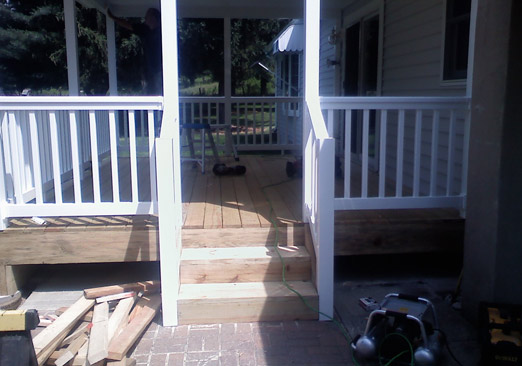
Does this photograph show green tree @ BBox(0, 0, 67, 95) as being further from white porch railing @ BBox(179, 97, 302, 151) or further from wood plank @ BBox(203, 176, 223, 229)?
wood plank @ BBox(203, 176, 223, 229)

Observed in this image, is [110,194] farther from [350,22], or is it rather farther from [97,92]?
[97,92]

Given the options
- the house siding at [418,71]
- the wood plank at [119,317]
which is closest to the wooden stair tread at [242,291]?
the wood plank at [119,317]

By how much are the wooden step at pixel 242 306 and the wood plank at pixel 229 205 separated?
0.62 meters

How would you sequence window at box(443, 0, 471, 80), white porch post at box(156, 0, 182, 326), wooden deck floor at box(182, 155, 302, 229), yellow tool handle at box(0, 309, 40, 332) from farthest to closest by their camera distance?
window at box(443, 0, 471, 80), wooden deck floor at box(182, 155, 302, 229), white porch post at box(156, 0, 182, 326), yellow tool handle at box(0, 309, 40, 332)

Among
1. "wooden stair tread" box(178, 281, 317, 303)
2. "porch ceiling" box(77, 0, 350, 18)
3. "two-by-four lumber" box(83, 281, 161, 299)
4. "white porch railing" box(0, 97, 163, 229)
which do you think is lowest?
"two-by-four lumber" box(83, 281, 161, 299)

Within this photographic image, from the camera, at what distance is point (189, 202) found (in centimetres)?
451

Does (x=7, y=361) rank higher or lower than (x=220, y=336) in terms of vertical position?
higher

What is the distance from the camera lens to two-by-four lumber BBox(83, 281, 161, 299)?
353 cm

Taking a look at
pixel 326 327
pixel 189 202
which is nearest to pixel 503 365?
pixel 326 327

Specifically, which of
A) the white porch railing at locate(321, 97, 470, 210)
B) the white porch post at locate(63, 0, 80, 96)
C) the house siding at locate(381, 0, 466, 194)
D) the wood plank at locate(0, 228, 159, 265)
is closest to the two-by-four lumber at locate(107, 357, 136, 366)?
the wood plank at locate(0, 228, 159, 265)

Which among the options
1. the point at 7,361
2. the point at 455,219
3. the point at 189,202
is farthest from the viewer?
the point at 189,202

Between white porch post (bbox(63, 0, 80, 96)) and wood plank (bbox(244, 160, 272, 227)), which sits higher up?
white porch post (bbox(63, 0, 80, 96))

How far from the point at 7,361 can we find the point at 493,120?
2.66m

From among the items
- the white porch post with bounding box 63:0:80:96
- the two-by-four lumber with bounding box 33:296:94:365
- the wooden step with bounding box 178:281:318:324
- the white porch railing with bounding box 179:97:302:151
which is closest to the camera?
the two-by-four lumber with bounding box 33:296:94:365
